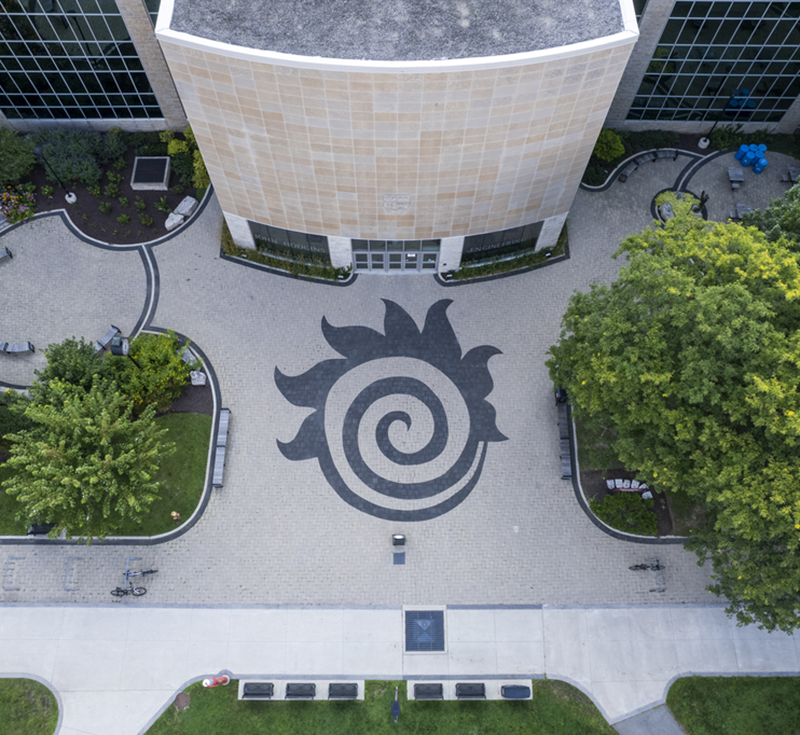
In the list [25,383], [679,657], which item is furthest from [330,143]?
[679,657]

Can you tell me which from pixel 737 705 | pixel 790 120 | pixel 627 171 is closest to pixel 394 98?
pixel 627 171

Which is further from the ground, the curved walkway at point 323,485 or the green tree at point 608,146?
the green tree at point 608,146

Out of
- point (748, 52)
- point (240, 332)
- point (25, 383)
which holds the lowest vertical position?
point (25, 383)

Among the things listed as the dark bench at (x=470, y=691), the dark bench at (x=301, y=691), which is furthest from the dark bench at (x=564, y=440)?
the dark bench at (x=301, y=691)

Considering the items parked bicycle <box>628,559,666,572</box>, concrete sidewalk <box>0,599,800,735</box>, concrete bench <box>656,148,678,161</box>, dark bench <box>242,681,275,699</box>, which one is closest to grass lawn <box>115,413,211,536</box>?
concrete sidewalk <box>0,599,800,735</box>

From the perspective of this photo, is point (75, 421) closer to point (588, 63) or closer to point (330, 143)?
point (330, 143)

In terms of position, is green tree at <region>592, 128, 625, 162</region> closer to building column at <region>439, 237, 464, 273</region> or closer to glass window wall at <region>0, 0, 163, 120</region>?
building column at <region>439, 237, 464, 273</region>

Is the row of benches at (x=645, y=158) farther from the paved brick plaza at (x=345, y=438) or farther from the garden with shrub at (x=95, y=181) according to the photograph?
the garden with shrub at (x=95, y=181)
